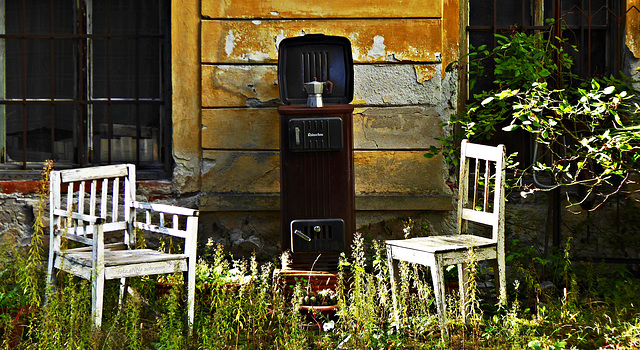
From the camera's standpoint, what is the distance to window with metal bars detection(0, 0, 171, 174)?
4875 millimetres

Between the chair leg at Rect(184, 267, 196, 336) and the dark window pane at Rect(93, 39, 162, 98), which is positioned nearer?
the chair leg at Rect(184, 267, 196, 336)

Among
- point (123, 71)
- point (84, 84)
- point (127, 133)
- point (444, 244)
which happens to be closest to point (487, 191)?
point (444, 244)

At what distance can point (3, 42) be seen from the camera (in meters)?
4.90

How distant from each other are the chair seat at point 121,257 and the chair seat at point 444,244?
4.14ft

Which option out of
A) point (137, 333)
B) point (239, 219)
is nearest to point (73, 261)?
point (137, 333)

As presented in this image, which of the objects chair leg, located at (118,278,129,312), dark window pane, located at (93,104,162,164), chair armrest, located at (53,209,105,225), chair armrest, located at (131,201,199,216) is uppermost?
dark window pane, located at (93,104,162,164)

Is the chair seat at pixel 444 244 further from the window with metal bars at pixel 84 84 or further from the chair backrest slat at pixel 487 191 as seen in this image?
the window with metal bars at pixel 84 84

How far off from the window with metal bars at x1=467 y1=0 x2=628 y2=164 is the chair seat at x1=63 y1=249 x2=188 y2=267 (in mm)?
2685

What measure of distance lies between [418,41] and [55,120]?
283cm

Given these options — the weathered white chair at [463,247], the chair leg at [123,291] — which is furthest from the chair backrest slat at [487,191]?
the chair leg at [123,291]

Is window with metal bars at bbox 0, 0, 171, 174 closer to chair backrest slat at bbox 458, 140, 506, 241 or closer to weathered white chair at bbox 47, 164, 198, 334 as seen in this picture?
weathered white chair at bbox 47, 164, 198, 334

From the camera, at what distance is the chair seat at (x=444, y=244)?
137 inches

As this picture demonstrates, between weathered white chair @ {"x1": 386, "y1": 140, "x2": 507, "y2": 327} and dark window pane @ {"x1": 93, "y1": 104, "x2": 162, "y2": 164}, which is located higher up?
dark window pane @ {"x1": 93, "y1": 104, "x2": 162, "y2": 164}

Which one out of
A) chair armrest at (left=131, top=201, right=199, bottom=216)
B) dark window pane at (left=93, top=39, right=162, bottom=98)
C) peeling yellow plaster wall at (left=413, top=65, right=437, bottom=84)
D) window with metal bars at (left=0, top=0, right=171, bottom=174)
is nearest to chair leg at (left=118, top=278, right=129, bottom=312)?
chair armrest at (left=131, top=201, right=199, bottom=216)
